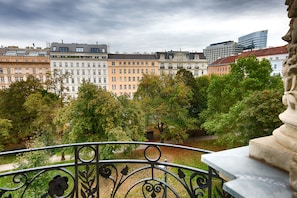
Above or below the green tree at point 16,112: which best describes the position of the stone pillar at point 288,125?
above

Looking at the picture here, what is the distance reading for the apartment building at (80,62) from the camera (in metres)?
30.7

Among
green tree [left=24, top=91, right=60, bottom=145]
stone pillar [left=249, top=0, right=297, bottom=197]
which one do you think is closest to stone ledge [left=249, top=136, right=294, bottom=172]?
stone pillar [left=249, top=0, right=297, bottom=197]

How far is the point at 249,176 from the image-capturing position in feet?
2.80

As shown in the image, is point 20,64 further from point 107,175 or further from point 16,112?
point 107,175

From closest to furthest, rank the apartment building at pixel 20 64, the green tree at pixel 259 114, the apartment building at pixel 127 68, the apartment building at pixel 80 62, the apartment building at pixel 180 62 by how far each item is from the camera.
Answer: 1. the green tree at pixel 259 114
2. the apartment building at pixel 20 64
3. the apartment building at pixel 80 62
4. the apartment building at pixel 127 68
5. the apartment building at pixel 180 62

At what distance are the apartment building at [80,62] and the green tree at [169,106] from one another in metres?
19.8

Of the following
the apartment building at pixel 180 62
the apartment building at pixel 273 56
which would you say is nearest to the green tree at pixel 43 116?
the apartment building at pixel 273 56

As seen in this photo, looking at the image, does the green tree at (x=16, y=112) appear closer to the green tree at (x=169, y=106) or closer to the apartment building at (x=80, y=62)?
the green tree at (x=169, y=106)

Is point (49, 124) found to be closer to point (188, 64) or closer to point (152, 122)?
point (152, 122)

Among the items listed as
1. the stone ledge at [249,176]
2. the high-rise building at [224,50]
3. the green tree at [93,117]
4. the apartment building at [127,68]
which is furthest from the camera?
the high-rise building at [224,50]

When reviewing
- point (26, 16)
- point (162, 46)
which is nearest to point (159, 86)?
point (26, 16)

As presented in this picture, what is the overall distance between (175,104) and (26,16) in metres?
11.1

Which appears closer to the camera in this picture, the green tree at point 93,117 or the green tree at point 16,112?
the green tree at point 93,117

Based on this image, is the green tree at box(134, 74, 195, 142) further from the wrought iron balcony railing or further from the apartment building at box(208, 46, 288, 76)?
the apartment building at box(208, 46, 288, 76)
